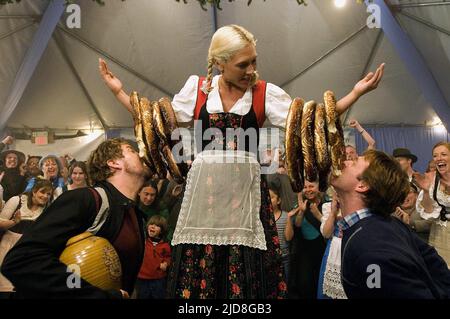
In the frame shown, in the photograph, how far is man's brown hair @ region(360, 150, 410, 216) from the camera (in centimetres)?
118

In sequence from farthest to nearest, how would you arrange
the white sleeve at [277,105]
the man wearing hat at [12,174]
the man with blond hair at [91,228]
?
the man wearing hat at [12,174], the white sleeve at [277,105], the man with blond hair at [91,228]

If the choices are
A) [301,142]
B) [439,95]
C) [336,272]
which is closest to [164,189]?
[336,272]

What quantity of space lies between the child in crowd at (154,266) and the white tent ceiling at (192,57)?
1008 mm

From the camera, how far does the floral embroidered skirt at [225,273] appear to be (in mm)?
1083

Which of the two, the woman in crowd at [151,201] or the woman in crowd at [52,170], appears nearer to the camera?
the woman in crowd at [151,201]

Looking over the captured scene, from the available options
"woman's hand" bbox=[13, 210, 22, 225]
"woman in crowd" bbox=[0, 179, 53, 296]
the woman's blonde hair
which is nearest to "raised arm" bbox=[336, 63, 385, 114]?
the woman's blonde hair

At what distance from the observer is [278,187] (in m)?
2.42

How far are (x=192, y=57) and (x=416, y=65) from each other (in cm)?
166

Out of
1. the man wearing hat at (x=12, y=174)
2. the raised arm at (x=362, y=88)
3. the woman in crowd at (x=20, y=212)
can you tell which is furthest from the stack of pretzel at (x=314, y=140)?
the man wearing hat at (x=12, y=174)

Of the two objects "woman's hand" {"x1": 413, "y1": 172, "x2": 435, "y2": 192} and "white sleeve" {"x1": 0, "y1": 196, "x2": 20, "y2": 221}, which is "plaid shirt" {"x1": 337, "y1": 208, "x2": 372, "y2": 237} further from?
"white sleeve" {"x1": 0, "y1": 196, "x2": 20, "y2": 221}

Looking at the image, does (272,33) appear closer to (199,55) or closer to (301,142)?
(199,55)

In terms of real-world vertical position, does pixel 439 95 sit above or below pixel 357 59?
below

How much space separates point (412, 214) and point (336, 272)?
0.78 metres

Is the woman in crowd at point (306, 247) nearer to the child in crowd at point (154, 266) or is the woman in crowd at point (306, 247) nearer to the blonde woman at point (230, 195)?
the child in crowd at point (154, 266)
